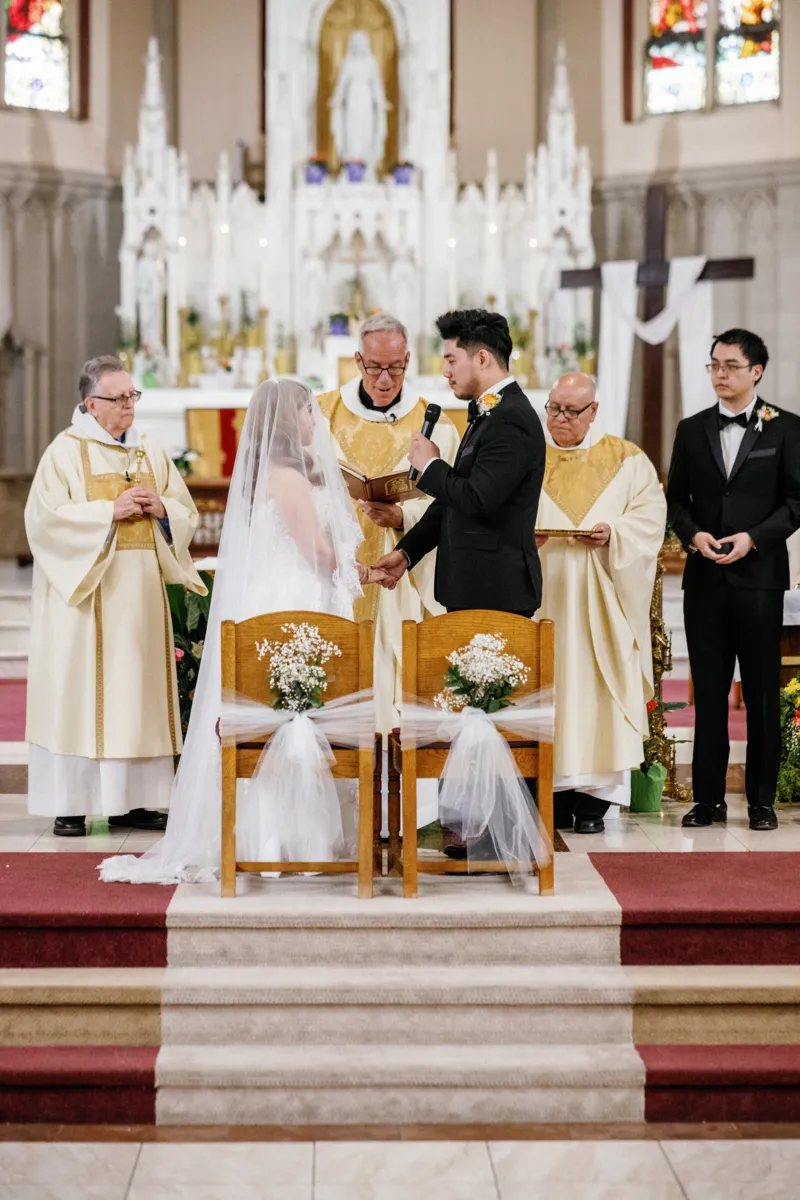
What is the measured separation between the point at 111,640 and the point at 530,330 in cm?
910

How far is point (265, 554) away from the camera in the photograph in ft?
15.4

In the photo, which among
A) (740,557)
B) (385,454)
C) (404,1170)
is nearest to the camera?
(404,1170)

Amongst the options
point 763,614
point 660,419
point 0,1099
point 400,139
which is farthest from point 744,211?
point 0,1099

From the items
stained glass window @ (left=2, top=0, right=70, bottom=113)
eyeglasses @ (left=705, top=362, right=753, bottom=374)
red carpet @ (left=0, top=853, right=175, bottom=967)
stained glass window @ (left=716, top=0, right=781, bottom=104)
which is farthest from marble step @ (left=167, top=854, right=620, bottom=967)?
stained glass window @ (left=2, top=0, right=70, bottom=113)

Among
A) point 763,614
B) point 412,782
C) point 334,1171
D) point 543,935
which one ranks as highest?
point 763,614

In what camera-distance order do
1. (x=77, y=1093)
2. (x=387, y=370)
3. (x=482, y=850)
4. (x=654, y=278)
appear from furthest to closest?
(x=654, y=278), (x=387, y=370), (x=482, y=850), (x=77, y=1093)

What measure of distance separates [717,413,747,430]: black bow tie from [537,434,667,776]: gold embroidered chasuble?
0.30 meters

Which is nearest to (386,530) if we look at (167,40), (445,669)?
(445,669)

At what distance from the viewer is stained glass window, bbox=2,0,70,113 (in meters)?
14.8

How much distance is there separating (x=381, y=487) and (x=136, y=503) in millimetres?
877

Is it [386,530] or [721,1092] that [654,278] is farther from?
[721,1092]

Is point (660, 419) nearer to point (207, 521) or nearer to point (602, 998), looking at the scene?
point (207, 521)

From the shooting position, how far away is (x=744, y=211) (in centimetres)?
1460

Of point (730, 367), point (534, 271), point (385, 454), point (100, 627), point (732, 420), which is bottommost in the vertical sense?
point (100, 627)
